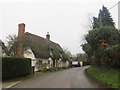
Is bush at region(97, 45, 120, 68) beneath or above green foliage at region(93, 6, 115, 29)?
beneath

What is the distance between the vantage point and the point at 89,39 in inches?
910

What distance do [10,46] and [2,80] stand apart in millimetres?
9356

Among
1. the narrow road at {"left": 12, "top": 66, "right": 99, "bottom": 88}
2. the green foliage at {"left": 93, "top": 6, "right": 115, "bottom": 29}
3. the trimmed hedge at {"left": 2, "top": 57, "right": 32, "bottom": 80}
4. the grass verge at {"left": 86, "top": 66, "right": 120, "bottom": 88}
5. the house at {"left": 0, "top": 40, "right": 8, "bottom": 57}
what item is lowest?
the narrow road at {"left": 12, "top": 66, "right": 99, "bottom": 88}

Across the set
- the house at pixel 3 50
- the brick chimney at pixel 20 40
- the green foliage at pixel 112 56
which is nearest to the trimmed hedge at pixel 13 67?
the brick chimney at pixel 20 40

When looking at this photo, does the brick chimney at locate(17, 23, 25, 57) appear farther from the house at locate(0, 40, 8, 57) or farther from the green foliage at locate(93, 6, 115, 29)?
the green foliage at locate(93, 6, 115, 29)

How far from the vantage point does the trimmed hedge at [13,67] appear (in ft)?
55.3

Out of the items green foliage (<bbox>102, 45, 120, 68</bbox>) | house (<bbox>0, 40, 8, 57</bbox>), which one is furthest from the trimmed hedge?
green foliage (<bbox>102, 45, 120, 68</bbox>)

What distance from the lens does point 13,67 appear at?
1794cm

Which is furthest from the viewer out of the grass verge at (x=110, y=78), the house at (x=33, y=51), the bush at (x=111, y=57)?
the house at (x=33, y=51)

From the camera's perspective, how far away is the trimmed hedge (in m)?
16.9

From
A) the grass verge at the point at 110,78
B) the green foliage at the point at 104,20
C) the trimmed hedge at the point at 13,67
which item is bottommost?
the grass verge at the point at 110,78

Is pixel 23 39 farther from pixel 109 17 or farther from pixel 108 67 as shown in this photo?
pixel 109 17

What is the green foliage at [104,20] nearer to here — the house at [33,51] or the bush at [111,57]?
the house at [33,51]

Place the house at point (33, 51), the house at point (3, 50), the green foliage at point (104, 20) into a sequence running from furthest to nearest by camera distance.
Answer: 1. the green foliage at point (104, 20)
2. the house at point (33, 51)
3. the house at point (3, 50)
